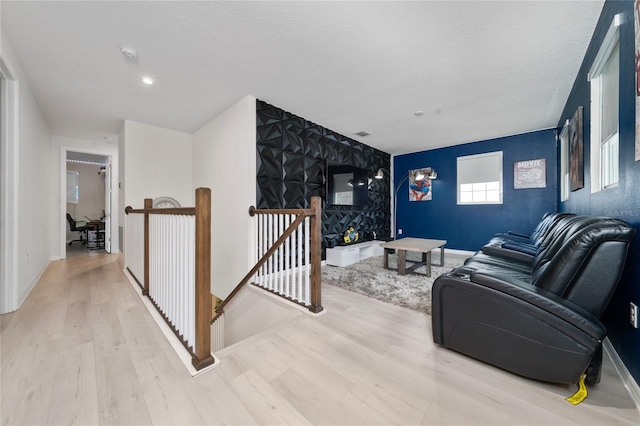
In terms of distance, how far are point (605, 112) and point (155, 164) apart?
600 cm

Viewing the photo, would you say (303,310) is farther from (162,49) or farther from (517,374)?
(162,49)

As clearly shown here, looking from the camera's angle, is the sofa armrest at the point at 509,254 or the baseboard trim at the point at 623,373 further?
the sofa armrest at the point at 509,254

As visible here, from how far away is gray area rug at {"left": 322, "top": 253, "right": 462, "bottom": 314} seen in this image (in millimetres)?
2645

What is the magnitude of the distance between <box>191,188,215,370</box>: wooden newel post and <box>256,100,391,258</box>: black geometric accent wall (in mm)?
2062

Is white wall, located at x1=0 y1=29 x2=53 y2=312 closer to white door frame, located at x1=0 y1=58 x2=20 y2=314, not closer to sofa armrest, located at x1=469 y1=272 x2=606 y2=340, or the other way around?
white door frame, located at x1=0 y1=58 x2=20 y2=314

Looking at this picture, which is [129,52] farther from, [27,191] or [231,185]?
[27,191]

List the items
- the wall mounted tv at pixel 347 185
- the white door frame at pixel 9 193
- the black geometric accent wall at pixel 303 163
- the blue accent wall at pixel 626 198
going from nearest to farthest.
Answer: the blue accent wall at pixel 626 198 → the white door frame at pixel 9 193 → the black geometric accent wall at pixel 303 163 → the wall mounted tv at pixel 347 185

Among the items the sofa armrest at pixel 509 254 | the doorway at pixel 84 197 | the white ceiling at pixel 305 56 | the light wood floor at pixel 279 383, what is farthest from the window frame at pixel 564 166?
the doorway at pixel 84 197

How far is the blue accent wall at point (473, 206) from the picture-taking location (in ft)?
15.2

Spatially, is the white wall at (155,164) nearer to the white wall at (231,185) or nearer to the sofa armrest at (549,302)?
the white wall at (231,185)

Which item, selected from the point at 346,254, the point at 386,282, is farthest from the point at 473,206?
the point at 386,282

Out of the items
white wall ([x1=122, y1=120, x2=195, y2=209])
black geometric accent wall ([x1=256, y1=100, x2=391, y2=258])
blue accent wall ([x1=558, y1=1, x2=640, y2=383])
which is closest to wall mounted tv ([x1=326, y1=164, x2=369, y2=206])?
black geometric accent wall ([x1=256, y1=100, x2=391, y2=258])

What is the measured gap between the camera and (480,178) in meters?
5.36

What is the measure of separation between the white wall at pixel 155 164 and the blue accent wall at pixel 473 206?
5.27m
